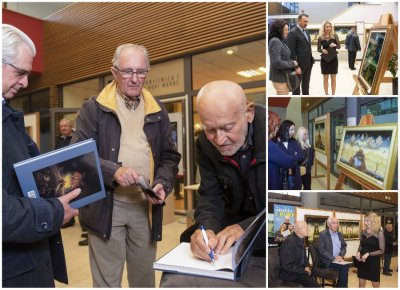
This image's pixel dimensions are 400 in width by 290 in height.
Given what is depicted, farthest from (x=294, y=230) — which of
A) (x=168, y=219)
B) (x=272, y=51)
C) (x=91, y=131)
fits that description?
(x=168, y=219)

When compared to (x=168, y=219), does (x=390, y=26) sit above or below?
above

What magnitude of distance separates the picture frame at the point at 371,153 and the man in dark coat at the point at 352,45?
211 millimetres

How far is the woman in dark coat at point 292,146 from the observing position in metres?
1.05

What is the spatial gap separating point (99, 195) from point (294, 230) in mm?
811

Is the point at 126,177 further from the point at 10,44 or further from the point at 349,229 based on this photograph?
the point at 349,229

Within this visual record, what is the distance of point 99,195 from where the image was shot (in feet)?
4.73

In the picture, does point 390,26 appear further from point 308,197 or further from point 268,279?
point 268,279

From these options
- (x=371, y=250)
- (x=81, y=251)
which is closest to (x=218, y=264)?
(x=371, y=250)

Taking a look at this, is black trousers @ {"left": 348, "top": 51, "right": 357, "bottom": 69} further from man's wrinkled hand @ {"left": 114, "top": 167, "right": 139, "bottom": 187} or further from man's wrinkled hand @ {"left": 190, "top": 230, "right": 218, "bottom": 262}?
man's wrinkled hand @ {"left": 114, "top": 167, "right": 139, "bottom": 187}

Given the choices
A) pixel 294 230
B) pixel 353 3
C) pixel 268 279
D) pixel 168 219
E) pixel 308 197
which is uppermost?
pixel 353 3

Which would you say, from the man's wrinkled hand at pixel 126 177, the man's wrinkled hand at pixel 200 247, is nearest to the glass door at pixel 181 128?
the man's wrinkled hand at pixel 126 177

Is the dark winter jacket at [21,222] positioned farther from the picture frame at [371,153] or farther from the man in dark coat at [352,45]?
the man in dark coat at [352,45]

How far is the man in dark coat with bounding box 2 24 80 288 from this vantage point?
109 centimetres

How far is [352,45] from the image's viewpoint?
110 cm
